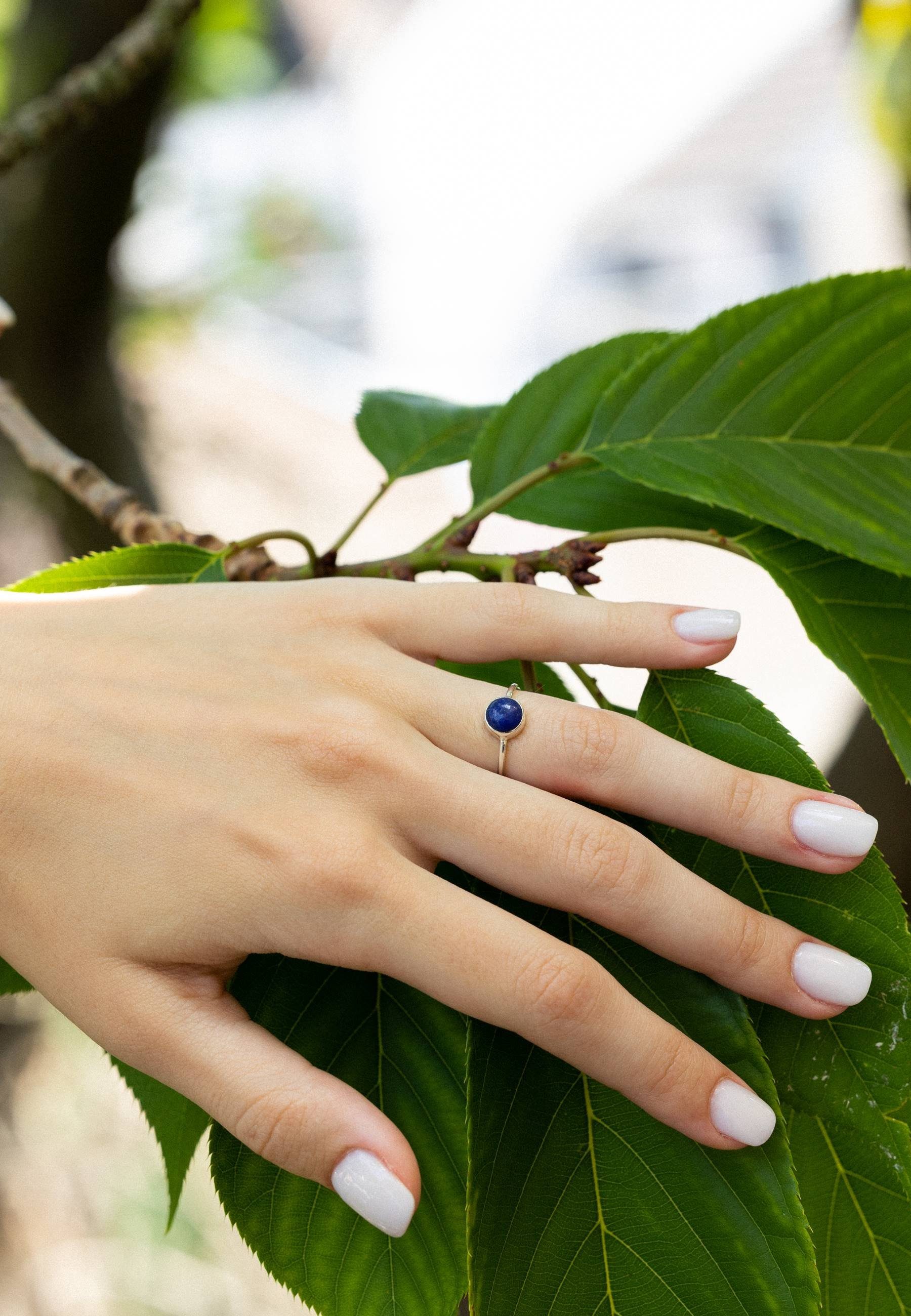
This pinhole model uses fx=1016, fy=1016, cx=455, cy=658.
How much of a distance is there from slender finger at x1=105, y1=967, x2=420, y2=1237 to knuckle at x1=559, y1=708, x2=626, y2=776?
0.65ft

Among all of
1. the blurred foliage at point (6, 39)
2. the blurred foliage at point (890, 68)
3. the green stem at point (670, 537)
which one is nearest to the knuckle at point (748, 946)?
the green stem at point (670, 537)

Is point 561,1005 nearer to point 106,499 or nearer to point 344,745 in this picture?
point 344,745

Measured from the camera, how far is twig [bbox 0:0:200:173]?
125 centimetres

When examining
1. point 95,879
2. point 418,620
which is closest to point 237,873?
point 95,879

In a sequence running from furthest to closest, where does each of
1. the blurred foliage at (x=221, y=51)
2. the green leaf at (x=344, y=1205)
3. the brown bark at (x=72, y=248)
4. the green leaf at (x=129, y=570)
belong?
the blurred foliage at (x=221, y=51) < the brown bark at (x=72, y=248) < the green leaf at (x=129, y=570) < the green leaf at (x=344, y=1205)

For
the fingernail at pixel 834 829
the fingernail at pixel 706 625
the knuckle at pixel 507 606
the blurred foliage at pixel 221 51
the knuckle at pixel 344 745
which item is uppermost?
the blurred foliage at pixel 221 51

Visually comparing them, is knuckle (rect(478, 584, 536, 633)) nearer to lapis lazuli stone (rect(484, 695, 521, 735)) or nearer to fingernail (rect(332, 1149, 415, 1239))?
lapis lazuli stone (rect(484, 695, 521, 735))

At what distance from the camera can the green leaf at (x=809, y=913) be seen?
507 mm

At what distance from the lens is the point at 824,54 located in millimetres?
5906

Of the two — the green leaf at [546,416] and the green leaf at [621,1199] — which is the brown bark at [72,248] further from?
the green leaf at [621,1199]

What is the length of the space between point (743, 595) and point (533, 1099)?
11.3 feet

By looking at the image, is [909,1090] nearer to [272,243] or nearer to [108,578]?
[108,578]

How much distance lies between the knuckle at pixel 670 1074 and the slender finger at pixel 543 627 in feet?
0.66

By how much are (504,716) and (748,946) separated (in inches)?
6.6
